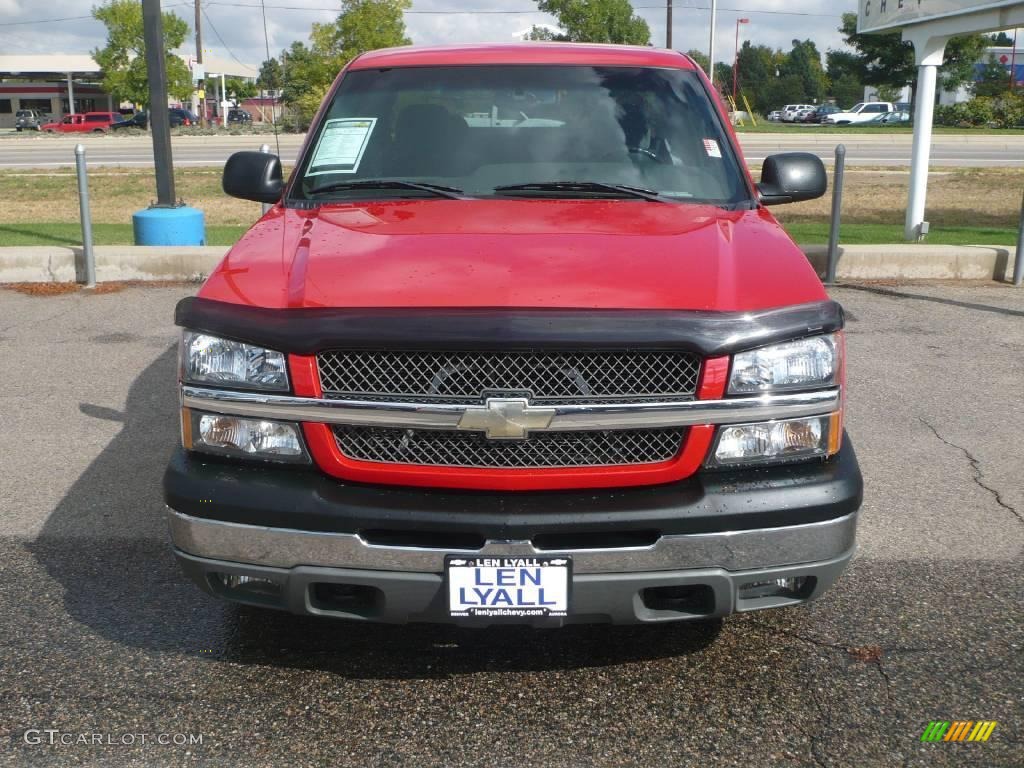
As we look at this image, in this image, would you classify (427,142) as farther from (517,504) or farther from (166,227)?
(166,227)

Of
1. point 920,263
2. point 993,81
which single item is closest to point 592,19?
point 993,81

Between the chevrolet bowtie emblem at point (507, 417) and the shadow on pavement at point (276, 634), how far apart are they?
3.05ft

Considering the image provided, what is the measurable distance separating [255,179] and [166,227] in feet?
21.9

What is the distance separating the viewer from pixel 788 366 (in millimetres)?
2998

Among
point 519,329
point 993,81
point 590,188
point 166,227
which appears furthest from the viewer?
point 993,81

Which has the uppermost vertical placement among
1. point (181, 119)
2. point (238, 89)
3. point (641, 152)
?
point (238, 89)

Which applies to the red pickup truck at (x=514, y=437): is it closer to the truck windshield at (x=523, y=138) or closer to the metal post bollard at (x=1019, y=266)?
the truck windshield at (x=523, y=138)

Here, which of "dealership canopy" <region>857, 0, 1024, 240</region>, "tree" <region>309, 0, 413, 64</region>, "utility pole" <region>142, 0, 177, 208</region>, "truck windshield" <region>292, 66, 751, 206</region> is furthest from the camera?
"tree" <region>309, 0, 413, 64</region>

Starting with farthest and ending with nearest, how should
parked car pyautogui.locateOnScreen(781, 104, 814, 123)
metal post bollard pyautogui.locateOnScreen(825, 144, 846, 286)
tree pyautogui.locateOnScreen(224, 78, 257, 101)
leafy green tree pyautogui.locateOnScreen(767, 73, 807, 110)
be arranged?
1. leafy green tree pyautogui.locateOnScreen(767, 73, 807, 110)
2. tree pyautogui.locateOnScreen(224, 78, 257, 101)
3. parked car pyautogui.locateOnScreen(781, 104, 814, 123)
4. metal post bollard pyautogui.locateOnScreen(825, 144, 846, 286)

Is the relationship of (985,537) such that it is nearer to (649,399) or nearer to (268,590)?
(649,399)

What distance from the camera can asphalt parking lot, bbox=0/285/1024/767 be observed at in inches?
118

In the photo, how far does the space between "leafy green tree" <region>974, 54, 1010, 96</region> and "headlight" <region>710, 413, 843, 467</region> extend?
2559 inches

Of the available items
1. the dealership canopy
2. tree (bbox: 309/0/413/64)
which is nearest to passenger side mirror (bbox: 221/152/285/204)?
the dealership canopy

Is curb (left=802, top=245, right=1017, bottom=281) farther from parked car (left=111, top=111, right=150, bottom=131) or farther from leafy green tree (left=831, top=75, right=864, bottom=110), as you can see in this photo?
leafy green tree (left=831, top=75, right=864, bottom=110)
